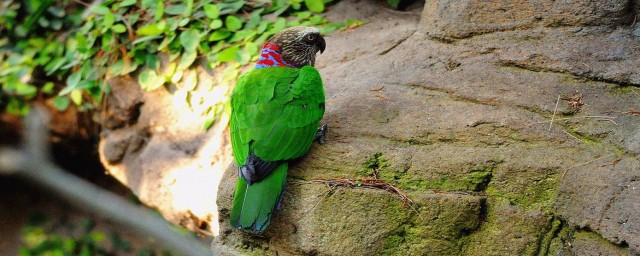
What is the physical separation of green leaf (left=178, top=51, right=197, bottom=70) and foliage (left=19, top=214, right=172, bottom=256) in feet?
7.98

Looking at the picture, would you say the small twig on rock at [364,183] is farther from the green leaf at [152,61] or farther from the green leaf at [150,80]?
the green leaf at [152,61]

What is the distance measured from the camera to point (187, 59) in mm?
5020

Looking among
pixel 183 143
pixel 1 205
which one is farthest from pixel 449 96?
pixel 1 205

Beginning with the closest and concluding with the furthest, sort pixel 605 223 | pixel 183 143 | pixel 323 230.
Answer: pixel 605 223, pixel 323 230, pixel 183 143

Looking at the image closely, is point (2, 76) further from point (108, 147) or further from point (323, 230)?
point (323, 230)

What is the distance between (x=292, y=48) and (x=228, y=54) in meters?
1.04

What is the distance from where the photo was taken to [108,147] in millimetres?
5398

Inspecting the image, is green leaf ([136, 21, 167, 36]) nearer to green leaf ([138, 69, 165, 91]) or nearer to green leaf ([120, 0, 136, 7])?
green leaf ([138, 69, 165, 91])

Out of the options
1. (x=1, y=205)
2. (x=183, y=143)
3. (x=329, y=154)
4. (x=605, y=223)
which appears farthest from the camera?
(x=1, y=205)

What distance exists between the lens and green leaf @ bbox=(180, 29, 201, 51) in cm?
502

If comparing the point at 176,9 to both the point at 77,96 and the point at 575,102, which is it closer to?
the point at 77,96

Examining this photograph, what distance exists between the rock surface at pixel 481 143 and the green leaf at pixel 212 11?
47.5 inches

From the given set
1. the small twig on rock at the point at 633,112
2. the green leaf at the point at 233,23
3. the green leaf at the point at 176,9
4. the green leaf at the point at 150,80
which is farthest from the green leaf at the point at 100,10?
the small twig on rock at the point at 633,112

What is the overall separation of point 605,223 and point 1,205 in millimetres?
6107
